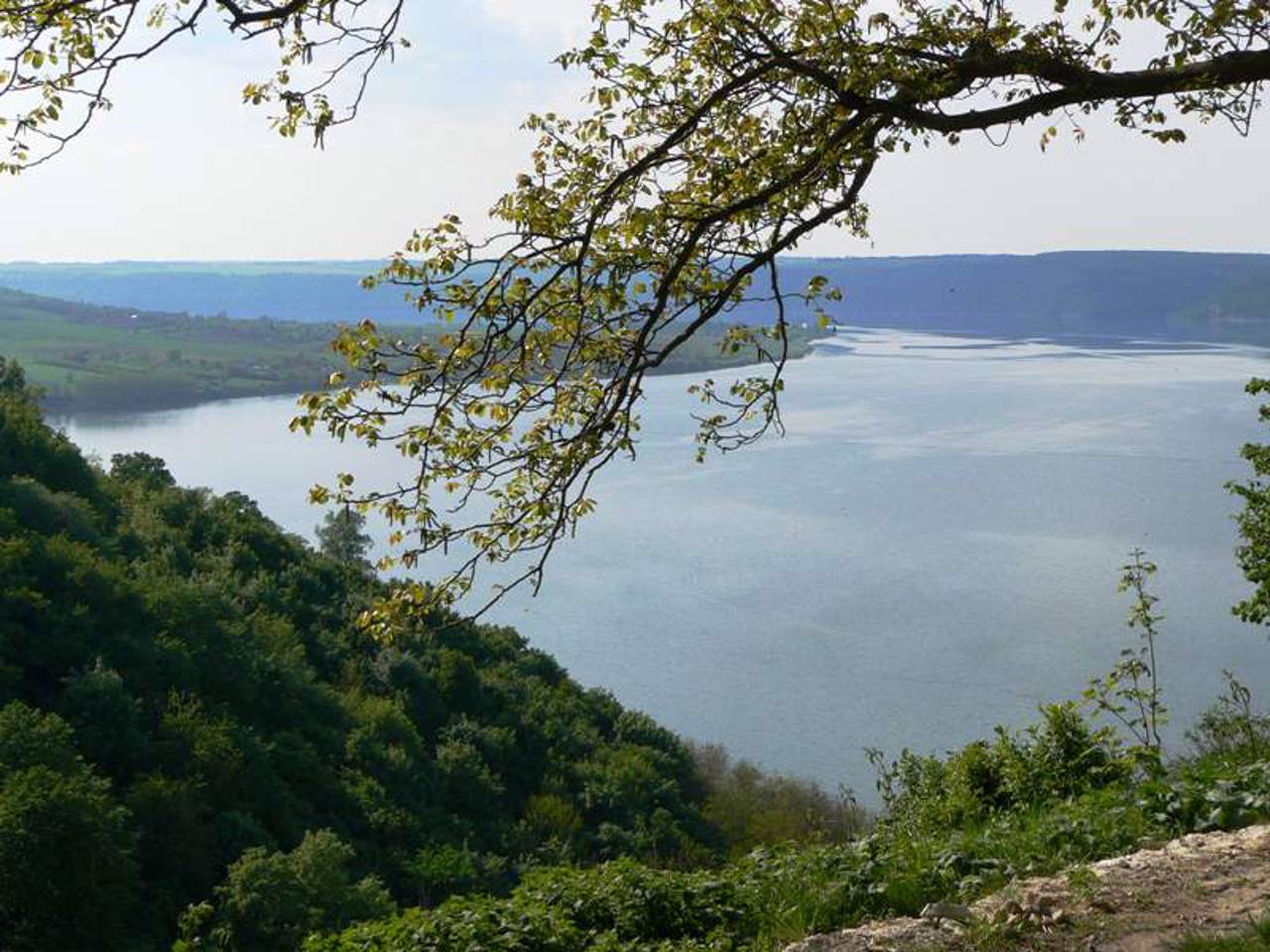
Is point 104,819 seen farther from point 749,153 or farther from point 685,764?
point 685,764

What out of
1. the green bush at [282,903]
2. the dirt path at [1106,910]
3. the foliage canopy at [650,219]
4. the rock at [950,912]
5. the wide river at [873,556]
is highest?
the foliage canopy at [650,219]

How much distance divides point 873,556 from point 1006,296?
390 ft

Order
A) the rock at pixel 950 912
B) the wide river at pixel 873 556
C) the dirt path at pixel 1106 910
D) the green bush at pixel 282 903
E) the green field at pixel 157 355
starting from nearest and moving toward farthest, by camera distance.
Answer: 1. the dirt path at pixel 1106 910
2. the rock at pixel 950 912
3. the green bush at pixel 282 903
4. the wide river at pixel 873 556
5. the green field at pixel 157 355

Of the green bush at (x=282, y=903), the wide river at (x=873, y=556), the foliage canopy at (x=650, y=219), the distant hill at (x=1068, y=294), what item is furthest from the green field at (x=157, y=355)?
the foliage canopy at (x=650, y=219)

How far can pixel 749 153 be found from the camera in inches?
211

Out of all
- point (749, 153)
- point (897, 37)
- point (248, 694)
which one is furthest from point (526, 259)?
point (248, 694)

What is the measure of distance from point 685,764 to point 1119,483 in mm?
32534

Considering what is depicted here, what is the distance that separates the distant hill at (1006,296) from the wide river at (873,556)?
58.3 m

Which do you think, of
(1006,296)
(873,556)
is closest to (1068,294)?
(1006,296)

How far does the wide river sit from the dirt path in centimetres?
2006

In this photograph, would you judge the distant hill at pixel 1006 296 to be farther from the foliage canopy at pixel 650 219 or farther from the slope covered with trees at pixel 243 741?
the foliage canopy at pixel 650 219

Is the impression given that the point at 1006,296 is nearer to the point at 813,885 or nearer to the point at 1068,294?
the point at 1068,294

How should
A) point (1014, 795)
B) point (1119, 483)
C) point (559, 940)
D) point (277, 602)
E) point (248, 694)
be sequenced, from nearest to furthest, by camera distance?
point (559, 940) → point (1014, 795) → point (248, 694) → point (277, 602) → point (1119, 483)

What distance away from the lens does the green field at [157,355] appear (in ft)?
267
